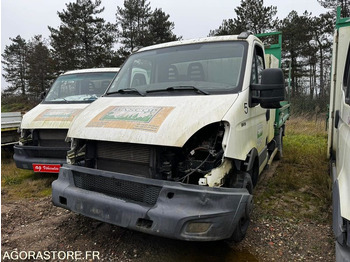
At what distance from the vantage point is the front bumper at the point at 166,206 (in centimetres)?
238

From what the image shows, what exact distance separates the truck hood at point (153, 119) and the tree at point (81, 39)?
23.1m

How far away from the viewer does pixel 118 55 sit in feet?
81.9

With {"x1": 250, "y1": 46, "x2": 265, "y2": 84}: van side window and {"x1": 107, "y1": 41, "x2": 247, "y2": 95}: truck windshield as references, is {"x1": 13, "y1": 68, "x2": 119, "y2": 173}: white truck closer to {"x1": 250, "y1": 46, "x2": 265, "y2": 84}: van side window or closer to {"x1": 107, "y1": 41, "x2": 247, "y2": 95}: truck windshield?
{"x1": 107, "y1": 41, "x2": 247, "y2": 95}: truck windshield

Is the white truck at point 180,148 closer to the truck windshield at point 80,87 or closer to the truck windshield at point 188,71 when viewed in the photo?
the truck windshield at point 188,71

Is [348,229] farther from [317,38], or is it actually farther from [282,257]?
[317,38]

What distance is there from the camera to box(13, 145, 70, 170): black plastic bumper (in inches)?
202

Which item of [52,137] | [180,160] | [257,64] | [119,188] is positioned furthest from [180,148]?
[52,137]

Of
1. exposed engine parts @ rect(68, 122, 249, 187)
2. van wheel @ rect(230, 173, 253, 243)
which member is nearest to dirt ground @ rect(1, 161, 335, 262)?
van wheel @ rect(230, 173, 253, 243)

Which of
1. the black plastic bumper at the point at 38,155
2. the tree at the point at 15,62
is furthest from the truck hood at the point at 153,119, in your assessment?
the tree at the point at 15,62

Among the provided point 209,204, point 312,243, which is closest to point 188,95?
point 209,204

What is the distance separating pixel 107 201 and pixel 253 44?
2630 mm

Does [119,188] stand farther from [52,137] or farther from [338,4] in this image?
[338,4]

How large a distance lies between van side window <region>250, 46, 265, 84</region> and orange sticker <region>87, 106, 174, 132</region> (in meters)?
1.27

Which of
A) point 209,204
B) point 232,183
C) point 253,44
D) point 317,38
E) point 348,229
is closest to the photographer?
point 348,229
